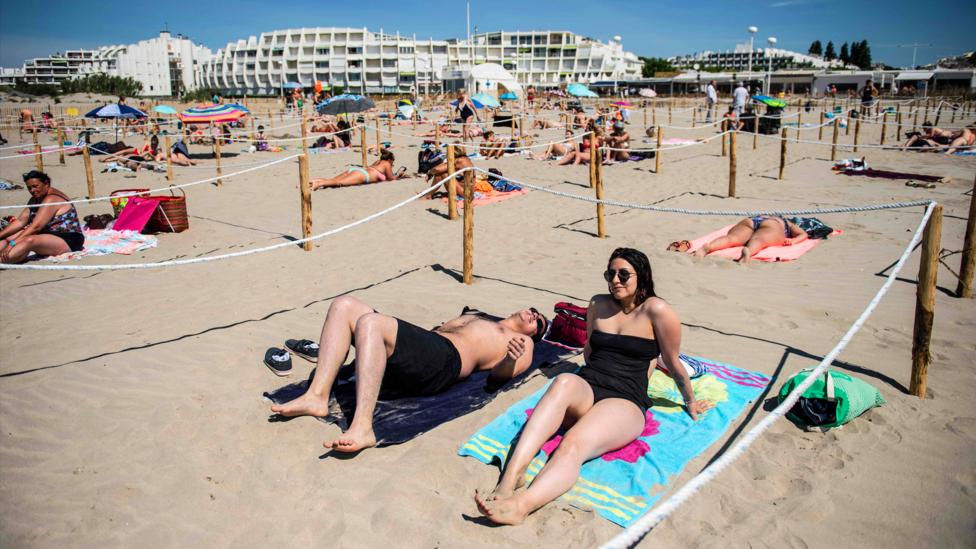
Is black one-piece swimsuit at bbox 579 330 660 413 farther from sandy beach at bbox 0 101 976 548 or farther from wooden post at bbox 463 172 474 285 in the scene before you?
wooden post at bbox 463 172 474 285

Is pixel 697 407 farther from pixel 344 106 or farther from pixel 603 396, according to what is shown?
pixel 344 106

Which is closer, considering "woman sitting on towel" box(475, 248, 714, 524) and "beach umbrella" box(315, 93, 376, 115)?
"woman sitting on towel" box(475, 248, 714, 524)

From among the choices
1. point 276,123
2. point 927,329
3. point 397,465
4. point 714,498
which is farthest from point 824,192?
point 276,123

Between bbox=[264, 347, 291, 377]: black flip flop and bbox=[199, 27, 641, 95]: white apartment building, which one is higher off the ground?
bbox=[199, 27, 641, 95]: white apartment building

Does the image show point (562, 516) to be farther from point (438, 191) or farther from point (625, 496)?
point (438, 191)

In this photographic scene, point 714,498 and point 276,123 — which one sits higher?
point 276,123

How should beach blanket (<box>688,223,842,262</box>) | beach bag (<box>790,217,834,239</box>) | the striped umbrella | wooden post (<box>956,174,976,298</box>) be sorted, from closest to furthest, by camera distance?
wooden post (<box>956,174,976,298</box>), beach blanket (<box>688,223,842,262</box>), beach bag (<box>790,217,834,239</box>), the striped umbrella

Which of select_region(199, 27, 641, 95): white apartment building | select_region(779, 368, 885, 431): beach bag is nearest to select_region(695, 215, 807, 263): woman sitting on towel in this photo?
select_region(779, 368, 885, 431): beach bag

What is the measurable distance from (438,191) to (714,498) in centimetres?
826

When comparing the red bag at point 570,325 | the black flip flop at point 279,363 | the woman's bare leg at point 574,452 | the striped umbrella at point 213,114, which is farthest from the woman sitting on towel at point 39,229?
the striped umbrella at point 213,114

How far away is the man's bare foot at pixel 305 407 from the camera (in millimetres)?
3225

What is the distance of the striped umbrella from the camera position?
16.0 meters

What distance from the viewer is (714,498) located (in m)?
2.68

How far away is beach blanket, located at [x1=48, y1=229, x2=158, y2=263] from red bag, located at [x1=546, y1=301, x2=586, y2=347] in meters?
5.69
